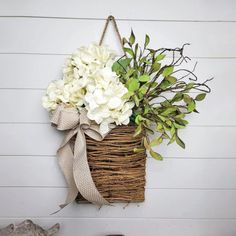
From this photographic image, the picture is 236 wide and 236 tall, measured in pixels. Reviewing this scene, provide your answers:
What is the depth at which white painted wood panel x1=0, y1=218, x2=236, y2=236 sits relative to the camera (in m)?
1.08

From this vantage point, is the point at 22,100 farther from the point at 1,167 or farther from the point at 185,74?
the point at 185,74

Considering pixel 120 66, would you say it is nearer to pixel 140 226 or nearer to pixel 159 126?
pixel 159 126

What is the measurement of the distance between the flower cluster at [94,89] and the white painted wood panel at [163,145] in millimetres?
162

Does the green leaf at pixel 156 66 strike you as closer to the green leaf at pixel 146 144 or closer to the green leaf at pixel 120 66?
the green leaf at pixel 120 66

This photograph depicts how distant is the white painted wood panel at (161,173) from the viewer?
1.06 m

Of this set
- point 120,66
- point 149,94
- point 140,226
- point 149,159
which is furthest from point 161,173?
point 120,66

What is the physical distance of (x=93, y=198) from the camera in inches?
35.2

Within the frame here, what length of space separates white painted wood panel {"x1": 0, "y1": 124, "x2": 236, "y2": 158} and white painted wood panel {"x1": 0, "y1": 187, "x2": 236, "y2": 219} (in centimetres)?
14

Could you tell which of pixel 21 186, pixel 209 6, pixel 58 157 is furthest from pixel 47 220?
pixel 209 6

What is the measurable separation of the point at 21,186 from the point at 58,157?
0.72ft

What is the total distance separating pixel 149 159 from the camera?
1068mm

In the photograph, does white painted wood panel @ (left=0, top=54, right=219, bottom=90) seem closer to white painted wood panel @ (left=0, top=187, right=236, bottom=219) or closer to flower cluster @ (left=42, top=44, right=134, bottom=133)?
flower cluster @ (left=42, top=44, right=134, bottom=133)

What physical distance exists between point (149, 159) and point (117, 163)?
185 millimetres

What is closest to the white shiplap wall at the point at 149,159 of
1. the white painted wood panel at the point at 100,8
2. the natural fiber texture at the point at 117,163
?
the white painted wood panel at the point at 100,8
